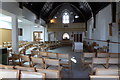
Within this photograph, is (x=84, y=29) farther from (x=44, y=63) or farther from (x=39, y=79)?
(x=39, y=79)

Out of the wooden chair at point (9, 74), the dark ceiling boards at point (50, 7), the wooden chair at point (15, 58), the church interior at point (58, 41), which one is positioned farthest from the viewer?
the dark ceiling boards at point (50, 7)

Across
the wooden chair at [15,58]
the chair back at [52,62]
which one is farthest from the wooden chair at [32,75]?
the wooden chair at [15,58]

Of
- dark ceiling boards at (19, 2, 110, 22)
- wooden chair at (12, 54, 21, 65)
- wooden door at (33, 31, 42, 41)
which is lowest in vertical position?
wooden chair at (12, 54, 21, 65)

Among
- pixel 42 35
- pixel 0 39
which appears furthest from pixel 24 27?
pixel 0 39

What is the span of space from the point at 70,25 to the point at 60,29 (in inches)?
65.0

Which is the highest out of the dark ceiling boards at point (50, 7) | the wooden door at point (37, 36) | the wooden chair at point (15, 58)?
the dark ceiling boards at point (50, 7)

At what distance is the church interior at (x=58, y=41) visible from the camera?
2.16 metres

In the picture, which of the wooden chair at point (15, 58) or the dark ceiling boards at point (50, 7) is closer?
the wooden chair at point (15, 58)

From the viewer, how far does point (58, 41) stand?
16469mm

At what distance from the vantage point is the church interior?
7.09 feet

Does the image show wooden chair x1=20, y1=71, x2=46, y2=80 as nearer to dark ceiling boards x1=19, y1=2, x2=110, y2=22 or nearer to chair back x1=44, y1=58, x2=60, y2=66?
chair back x1=44, y1=58, x2=60, y2=66

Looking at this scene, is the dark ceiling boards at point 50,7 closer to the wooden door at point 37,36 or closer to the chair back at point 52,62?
the wooden door at point 37,36

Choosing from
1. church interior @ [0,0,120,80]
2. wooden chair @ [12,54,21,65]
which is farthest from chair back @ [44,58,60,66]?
wooden chair @ [12,54,21,65]

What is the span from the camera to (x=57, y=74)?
76.9 inches
